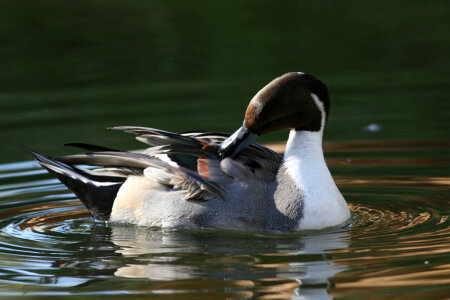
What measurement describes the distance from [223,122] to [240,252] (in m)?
4.05

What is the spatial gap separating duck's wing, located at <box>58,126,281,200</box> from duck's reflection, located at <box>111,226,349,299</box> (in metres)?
0.34

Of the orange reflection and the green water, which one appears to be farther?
the orange reflection

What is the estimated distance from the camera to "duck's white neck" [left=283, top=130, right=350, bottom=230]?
6465 mm

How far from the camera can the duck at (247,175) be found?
21.3 feet

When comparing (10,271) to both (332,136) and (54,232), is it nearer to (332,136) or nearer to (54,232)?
(54,232)

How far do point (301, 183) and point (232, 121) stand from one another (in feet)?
11.9

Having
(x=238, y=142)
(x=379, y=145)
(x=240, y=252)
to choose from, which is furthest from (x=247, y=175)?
(x=379, y=145)

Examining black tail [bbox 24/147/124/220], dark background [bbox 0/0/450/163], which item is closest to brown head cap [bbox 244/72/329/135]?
black tail [bbox 24/147/124/220]

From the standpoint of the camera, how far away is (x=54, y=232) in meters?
6.85

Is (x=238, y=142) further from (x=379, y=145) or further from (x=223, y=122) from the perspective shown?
(x=223, y=122)

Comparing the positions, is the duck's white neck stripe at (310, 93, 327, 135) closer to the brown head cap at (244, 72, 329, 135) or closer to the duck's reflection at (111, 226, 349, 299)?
the brown head cap at (244, 72, 329, 135)

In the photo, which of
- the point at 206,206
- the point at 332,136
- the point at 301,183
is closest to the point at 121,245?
the point at 206,206

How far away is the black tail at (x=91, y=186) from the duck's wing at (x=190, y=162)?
0.48 feet

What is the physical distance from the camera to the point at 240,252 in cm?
611
